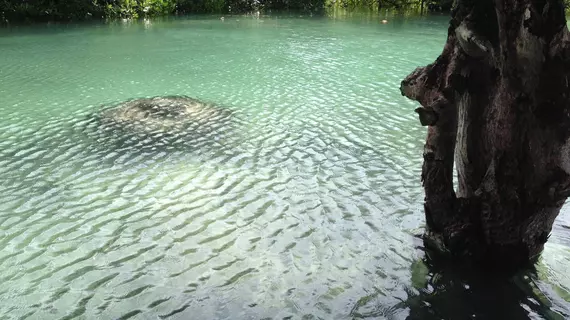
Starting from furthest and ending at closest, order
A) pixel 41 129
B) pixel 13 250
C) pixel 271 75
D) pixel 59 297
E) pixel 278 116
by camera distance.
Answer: pixel 271 75 < pixel 278 116 < pixel 41 129 < pixel 13 250 < pixel 59 297

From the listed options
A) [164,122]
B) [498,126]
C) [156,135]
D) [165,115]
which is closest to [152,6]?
[165,115]

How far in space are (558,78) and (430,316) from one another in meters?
2.93

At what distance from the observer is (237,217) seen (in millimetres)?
8055

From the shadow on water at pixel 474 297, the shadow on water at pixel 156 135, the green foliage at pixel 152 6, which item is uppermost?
the green foliage at pixel 152 6

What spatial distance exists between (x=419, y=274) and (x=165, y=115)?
9.68m

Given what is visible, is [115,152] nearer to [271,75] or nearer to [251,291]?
[251,291]

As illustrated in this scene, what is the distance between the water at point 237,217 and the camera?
5891 millimetres

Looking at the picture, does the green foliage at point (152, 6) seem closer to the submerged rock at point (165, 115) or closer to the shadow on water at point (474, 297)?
the submerged rock at point (165, 115)

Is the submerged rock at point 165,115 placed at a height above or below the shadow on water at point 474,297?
above

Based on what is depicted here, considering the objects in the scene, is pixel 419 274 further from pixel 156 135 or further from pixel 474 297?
pixel 156 135

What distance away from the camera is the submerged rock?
42.7 feet

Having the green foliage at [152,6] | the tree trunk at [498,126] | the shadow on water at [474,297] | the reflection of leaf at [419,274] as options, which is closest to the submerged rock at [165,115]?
Result: the reflection of leaf at [419,274]

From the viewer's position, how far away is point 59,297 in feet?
19.7

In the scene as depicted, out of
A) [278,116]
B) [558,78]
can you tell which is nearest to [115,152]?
[278,116]
